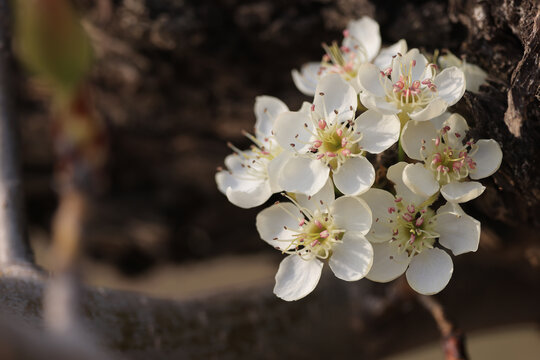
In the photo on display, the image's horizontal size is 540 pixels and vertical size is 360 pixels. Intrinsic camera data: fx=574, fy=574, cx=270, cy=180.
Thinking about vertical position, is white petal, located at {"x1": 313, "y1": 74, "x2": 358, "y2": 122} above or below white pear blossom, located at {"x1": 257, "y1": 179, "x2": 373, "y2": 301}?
above

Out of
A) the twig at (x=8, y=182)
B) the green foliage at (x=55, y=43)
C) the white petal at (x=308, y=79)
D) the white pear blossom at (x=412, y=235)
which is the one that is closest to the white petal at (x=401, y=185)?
the white pear blossom at (x=412, y=235)

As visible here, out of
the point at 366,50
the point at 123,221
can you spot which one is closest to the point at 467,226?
the point at 366,50

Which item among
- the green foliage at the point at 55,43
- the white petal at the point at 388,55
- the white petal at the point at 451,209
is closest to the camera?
the green foliage at the point at 55,43

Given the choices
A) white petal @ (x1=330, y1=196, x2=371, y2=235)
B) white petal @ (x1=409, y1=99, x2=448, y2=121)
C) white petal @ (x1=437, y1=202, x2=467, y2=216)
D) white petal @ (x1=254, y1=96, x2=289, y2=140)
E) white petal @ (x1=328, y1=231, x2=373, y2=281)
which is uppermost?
white petal @ (x1=254, y1=96, x2=289, y2=140)

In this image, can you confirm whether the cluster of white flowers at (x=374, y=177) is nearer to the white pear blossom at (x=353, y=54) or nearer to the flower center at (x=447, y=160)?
the flower center at (x=447, y=160)

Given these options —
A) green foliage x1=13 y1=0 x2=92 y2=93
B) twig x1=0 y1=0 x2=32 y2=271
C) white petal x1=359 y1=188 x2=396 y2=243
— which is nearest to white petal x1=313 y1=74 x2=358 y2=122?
white petal x1=359 y1=188 x2=396 y2=243

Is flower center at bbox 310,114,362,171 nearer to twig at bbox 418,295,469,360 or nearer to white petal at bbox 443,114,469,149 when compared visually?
white petal at bbox 443,114,469,149
